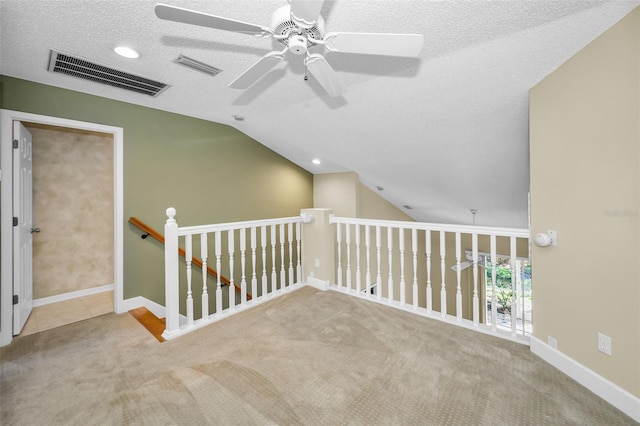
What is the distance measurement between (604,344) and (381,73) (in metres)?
2.37

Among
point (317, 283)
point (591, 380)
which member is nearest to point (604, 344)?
point (591, 380)

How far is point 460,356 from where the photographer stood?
199cm

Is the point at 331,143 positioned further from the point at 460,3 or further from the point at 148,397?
the point at 148,397

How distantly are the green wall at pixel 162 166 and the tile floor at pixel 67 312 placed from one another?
0.48 meters

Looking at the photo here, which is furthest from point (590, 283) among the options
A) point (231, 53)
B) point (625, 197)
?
point (231, 53)

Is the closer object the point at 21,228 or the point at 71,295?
the point at 21,228

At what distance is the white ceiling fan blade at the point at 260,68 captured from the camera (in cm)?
154

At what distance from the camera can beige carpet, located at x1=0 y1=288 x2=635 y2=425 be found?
148 cm

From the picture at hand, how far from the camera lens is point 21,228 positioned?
2611 mm

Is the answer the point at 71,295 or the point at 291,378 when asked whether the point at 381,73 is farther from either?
the point at 71,295

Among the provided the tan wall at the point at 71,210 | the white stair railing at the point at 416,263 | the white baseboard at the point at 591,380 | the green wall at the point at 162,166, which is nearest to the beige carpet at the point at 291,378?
the white baseboard at the point at 591,380

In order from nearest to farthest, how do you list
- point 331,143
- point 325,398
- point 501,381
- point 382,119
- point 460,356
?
point 325,398 < point 501,381 < point 460,356 < point 382,119 < point 331,143

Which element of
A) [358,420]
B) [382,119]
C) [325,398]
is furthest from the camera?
[382,119]

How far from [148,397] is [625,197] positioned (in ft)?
9.47
